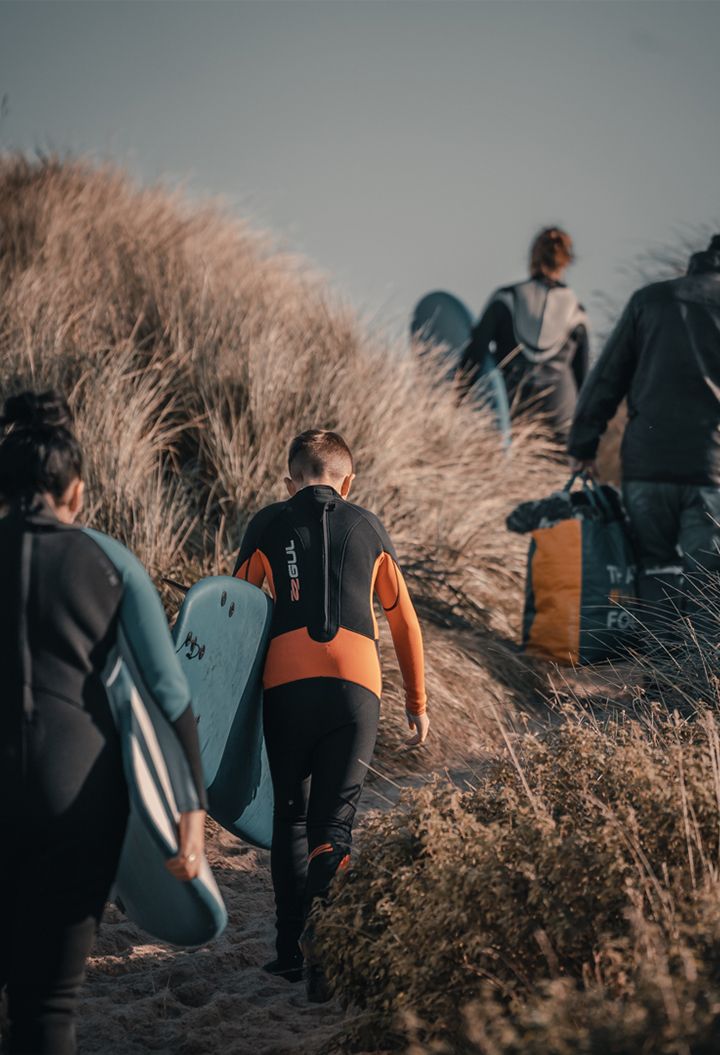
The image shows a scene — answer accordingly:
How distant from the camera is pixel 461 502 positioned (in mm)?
7383

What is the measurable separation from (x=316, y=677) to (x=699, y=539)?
8.40ft

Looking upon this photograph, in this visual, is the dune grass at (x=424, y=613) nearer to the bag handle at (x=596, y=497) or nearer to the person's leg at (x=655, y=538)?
the person's leg at (x=655, y=538)

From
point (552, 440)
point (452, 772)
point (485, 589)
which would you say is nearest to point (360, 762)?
point (452, 772)

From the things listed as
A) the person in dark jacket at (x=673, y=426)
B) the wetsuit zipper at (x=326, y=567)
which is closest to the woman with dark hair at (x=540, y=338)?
the person in dark jacket at (x=673, y=426)

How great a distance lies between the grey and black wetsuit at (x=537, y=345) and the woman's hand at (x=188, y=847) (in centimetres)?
617

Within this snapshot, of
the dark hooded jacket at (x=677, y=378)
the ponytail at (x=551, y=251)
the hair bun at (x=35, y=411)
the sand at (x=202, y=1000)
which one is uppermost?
the ponytail at (x=551, y=251)

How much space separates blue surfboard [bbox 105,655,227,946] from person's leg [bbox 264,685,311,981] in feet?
2.97

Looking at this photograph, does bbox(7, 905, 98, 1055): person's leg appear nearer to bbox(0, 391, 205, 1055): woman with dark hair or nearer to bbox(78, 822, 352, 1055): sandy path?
bbox(0, 391, 205, 1055): woman with dark hair

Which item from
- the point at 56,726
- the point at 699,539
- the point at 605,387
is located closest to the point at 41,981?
the point at 56,726

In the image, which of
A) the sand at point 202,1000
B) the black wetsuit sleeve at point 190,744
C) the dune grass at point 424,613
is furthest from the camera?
the sand at point 202,1000

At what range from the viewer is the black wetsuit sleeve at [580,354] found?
8344 mm

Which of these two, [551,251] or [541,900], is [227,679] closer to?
[541,900]

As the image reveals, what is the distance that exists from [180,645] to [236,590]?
23 cm

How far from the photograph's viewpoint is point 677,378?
5527 mm
